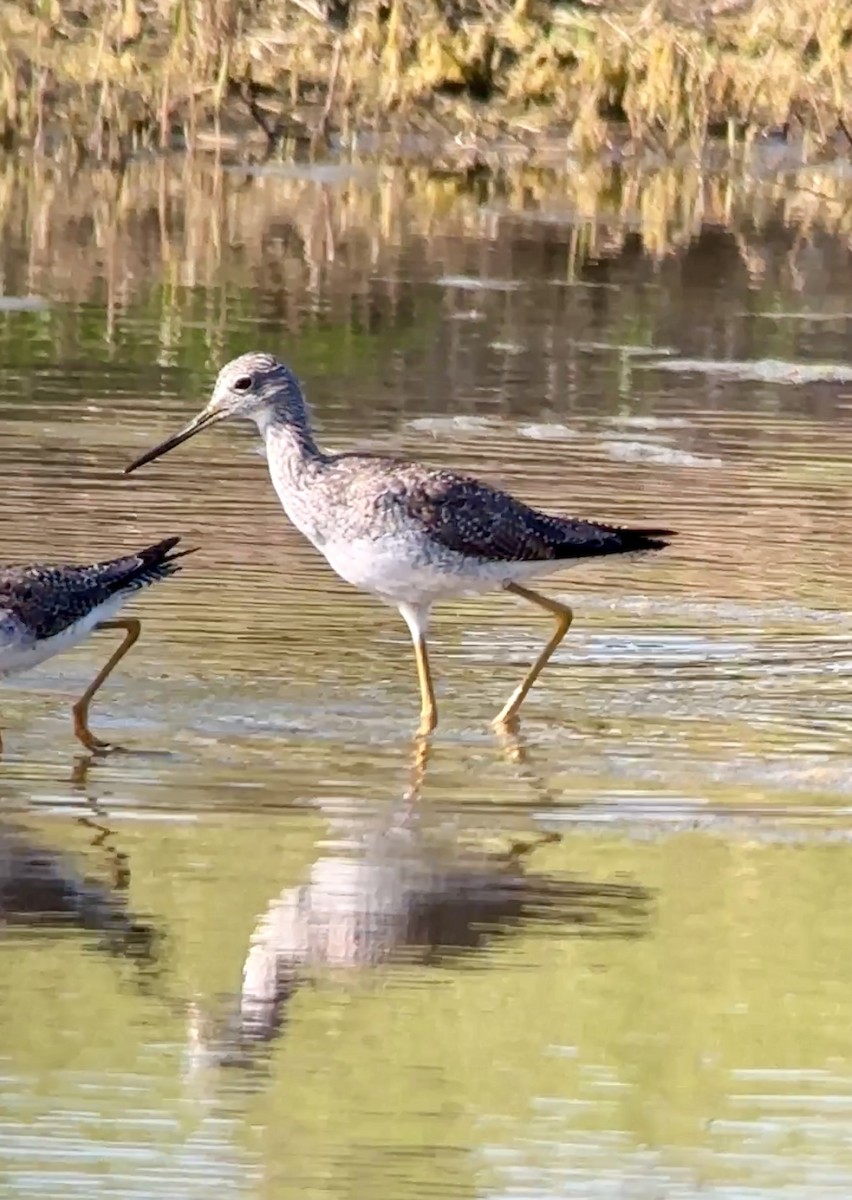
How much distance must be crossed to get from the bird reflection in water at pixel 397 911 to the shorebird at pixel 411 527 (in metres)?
1.47

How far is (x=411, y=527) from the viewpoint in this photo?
872 cm

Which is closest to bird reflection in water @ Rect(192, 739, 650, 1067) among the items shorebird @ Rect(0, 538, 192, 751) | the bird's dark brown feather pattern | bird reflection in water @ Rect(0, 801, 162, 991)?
bird reflection in water @ Rect(0, 801, 162, 991)

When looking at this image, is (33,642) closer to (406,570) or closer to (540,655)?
(406,570)

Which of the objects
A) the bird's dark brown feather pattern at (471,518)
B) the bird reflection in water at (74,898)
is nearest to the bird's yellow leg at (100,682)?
the bird's dark brown feather pattern at (471,518)

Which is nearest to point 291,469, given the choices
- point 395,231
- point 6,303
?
point 6,303

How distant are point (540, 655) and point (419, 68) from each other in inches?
578

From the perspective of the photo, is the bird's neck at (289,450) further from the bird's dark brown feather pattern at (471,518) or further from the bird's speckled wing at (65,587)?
the bird's speckled wing at (65,587)

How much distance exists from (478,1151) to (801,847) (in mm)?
2118

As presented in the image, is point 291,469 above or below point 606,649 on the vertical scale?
above

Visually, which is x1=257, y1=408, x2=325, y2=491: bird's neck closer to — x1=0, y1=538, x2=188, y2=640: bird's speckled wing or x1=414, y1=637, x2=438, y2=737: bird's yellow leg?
x1=0, y1=538, x2=188, y2=640: bird's speckled wing

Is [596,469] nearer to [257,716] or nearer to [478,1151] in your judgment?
[257,716]

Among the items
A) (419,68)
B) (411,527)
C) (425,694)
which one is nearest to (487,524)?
(411,527)

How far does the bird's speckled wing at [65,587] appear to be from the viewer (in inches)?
322

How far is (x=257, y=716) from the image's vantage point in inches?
324
